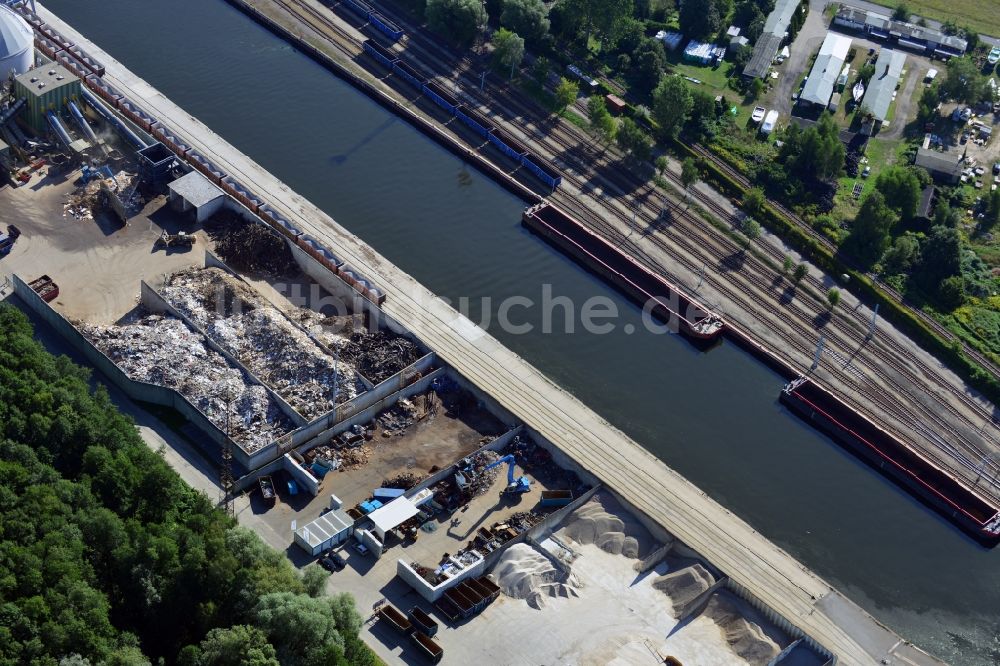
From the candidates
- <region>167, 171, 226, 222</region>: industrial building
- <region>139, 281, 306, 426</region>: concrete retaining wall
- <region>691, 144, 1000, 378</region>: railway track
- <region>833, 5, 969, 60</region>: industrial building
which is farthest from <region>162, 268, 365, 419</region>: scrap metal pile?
<region>833, 5, 969, 60</region>: industrial building

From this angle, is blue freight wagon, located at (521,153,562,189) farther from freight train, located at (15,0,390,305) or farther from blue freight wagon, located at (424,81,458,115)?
freight train, located at (15,0,390,305)

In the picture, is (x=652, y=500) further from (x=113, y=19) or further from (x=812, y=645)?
(x=113, y=19)

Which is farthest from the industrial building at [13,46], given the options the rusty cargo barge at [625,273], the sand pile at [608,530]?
the sand pile at [608,530]

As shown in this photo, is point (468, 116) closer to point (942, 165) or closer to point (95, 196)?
point (95, 196)

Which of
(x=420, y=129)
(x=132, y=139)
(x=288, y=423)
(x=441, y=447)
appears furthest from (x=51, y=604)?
(x=420, y=129)

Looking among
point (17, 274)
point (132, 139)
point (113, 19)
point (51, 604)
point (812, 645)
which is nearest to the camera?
point (51, 604)

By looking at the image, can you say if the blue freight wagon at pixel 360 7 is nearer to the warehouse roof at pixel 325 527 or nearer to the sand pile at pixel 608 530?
the warehouse roof at pixel 325 527

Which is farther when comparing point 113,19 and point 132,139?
point 113,19
